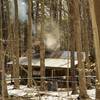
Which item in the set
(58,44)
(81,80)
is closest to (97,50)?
(81,80)

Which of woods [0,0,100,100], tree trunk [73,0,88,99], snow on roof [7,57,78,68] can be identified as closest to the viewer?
tree trunk [73,0,88,99]

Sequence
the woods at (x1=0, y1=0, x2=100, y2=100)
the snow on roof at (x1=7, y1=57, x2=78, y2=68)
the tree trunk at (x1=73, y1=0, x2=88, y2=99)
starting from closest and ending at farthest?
the tree trunk at (x1=73, y1=0, x2=88, y2=99), the woods at (x1=0, y1=0, x2=100, y2=100), the snow on roof at (x1=7, y1=57, x2=78, y2=68)

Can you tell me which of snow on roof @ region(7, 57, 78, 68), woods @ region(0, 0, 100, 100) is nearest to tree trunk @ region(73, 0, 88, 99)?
woods @ region(0, 0, 100, 100)

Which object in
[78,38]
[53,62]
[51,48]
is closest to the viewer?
[78,38]

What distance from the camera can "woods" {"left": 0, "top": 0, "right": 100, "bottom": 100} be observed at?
9555 millimetres

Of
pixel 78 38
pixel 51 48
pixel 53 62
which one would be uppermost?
pixel 78 38

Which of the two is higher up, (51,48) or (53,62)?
(51,48)

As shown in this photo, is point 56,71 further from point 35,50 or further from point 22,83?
point 35,50

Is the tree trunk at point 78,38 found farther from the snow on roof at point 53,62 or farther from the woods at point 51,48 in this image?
the snow on roof at point 53,62

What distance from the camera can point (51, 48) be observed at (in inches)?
746

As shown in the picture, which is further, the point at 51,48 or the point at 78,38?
the point at 51,48

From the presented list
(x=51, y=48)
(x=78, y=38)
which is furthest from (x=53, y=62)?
(x=78, y=38)

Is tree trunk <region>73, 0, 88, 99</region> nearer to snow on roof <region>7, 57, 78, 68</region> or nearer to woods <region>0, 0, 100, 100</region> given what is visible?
woods <region>0, 0, 100, 100</region>

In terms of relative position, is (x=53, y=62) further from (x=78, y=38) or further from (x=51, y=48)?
(x=78, y=38)
